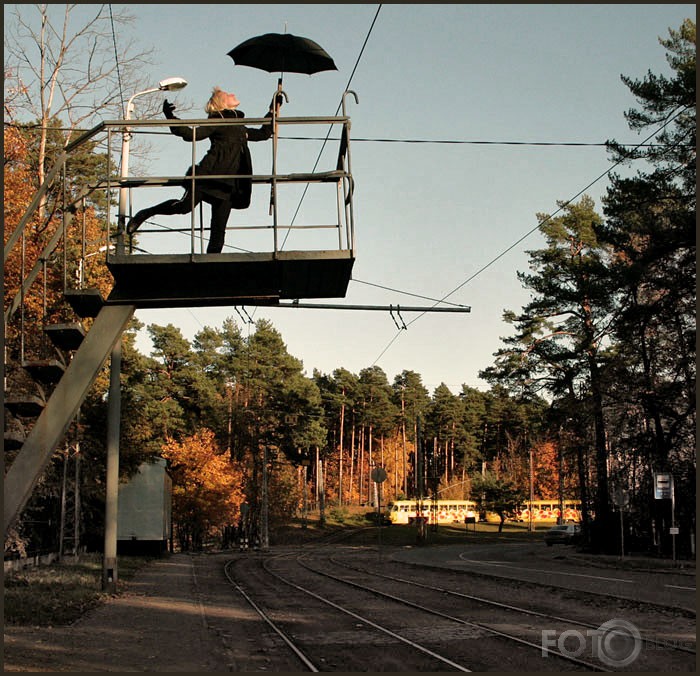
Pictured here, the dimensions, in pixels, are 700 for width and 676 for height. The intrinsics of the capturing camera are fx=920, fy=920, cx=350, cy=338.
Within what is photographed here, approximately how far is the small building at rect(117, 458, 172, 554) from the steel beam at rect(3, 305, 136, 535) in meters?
34.7

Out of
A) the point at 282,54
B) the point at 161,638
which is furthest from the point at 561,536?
the point at 282,54

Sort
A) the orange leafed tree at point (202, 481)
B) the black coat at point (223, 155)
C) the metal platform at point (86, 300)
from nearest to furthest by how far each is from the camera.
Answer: the metal platform at point (86, 300) → the black coat at point (223, 155) → the orange leafed tree at point (202, 481)

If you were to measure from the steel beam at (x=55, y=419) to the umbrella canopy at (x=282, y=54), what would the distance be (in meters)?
3.85

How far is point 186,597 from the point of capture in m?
20.5

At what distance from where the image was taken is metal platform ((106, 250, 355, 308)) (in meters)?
10.9

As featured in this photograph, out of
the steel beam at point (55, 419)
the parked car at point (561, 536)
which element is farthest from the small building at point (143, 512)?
the steel beam at point (55, 419)

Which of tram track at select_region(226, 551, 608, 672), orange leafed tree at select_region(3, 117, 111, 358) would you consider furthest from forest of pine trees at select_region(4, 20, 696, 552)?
tram track at select_region(226, 551, 608, 672)

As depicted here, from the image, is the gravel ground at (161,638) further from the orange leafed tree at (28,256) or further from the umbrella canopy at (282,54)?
the orange leafed tree at (28,256)

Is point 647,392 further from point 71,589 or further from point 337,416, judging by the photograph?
point 337,416

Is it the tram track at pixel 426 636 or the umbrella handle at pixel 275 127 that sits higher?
the umbrella handle at pixel 275 127

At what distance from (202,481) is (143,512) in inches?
801

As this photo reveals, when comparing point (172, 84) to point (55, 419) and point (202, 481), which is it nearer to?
point (55, 419)

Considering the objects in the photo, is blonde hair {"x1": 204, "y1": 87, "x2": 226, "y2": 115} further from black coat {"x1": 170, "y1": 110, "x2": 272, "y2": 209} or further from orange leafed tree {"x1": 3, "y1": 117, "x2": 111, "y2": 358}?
orange leafed tree {"x1": 3, "y1": 117, "x2": 111, "y2": 358}

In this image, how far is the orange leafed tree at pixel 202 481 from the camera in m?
65.4
